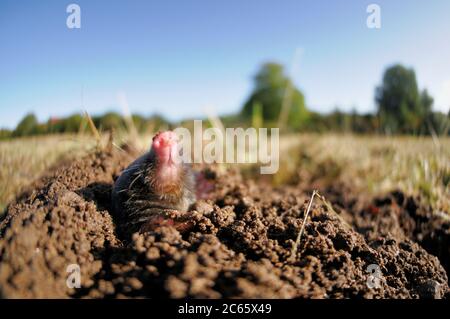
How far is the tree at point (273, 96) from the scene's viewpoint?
38.2 m

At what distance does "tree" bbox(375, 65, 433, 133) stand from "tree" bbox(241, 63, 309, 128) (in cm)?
3352

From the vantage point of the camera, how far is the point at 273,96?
38281 millimetres

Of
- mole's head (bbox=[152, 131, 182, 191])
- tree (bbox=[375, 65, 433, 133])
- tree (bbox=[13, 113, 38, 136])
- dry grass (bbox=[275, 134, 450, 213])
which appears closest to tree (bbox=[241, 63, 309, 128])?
dry grass (bbox=[275, 134, 450, 213])

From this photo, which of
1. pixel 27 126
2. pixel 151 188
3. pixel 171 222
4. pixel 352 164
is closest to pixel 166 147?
pixel 151 188

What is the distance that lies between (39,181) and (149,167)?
1.03 metres

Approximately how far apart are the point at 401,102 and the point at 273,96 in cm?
3553

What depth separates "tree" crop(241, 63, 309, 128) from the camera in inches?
1503

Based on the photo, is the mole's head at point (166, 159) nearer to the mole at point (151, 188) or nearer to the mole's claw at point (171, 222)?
the mole at point (151, 188)

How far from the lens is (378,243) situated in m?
1.87

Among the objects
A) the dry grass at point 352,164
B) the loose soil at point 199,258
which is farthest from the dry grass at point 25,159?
the loose soil at point 199,258

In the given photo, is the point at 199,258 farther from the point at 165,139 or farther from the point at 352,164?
the point at 352,164
